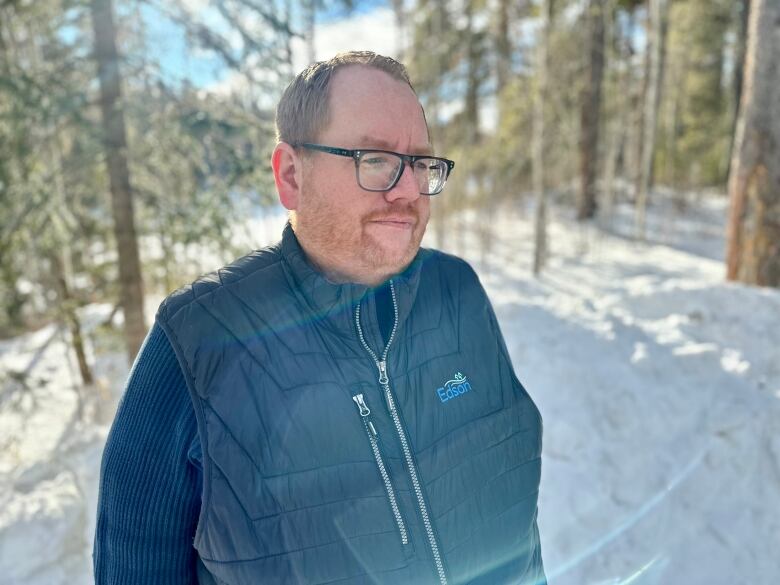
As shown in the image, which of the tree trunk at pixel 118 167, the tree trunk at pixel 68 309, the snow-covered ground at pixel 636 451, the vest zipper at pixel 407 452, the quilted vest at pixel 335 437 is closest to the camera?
the quilted vest at pixel 335 437

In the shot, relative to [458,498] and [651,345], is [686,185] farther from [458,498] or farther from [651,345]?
[458,498]

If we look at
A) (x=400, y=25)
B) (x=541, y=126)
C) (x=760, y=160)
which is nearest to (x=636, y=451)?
(x=760, y=160)

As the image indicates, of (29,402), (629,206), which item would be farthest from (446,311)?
(629,206)

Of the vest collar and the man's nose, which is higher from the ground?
the man's nose

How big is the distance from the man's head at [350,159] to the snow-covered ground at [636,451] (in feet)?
10.1

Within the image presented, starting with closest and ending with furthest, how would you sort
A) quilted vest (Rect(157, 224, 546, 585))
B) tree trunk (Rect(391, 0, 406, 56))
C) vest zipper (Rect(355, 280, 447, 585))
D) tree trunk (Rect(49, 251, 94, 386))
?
quilted vest (Rect(157, 224, 546, 585))
vest zipper (Rect(355, 280, 447, 585))
tree trunk (Rect(49, 251, 94, 386))
tree trunk (Rect(391, 0, 406, 56))

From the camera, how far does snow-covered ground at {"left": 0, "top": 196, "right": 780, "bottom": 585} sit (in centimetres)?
346

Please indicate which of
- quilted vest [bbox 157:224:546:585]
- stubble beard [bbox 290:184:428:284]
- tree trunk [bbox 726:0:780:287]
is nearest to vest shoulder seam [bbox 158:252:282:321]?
quilted vest [bbox 157:224:546:585]

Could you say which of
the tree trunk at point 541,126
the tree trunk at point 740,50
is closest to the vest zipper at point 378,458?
the tree trunk at point 541,126

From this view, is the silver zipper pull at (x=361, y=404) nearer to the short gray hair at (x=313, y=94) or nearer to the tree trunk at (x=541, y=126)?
the short gray hair at (x=313, y=94)

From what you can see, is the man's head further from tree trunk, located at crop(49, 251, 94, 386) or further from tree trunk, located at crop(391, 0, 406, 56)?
tree trunk, located at crop(391, 0, 406, 56)

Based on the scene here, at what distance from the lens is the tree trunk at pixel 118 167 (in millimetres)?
5637

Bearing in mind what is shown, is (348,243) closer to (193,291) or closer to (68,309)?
(193,291)

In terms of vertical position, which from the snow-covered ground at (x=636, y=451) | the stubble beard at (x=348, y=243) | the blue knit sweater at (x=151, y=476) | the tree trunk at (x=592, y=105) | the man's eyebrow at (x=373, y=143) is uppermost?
the tree trunk at (x=592, y=105)
